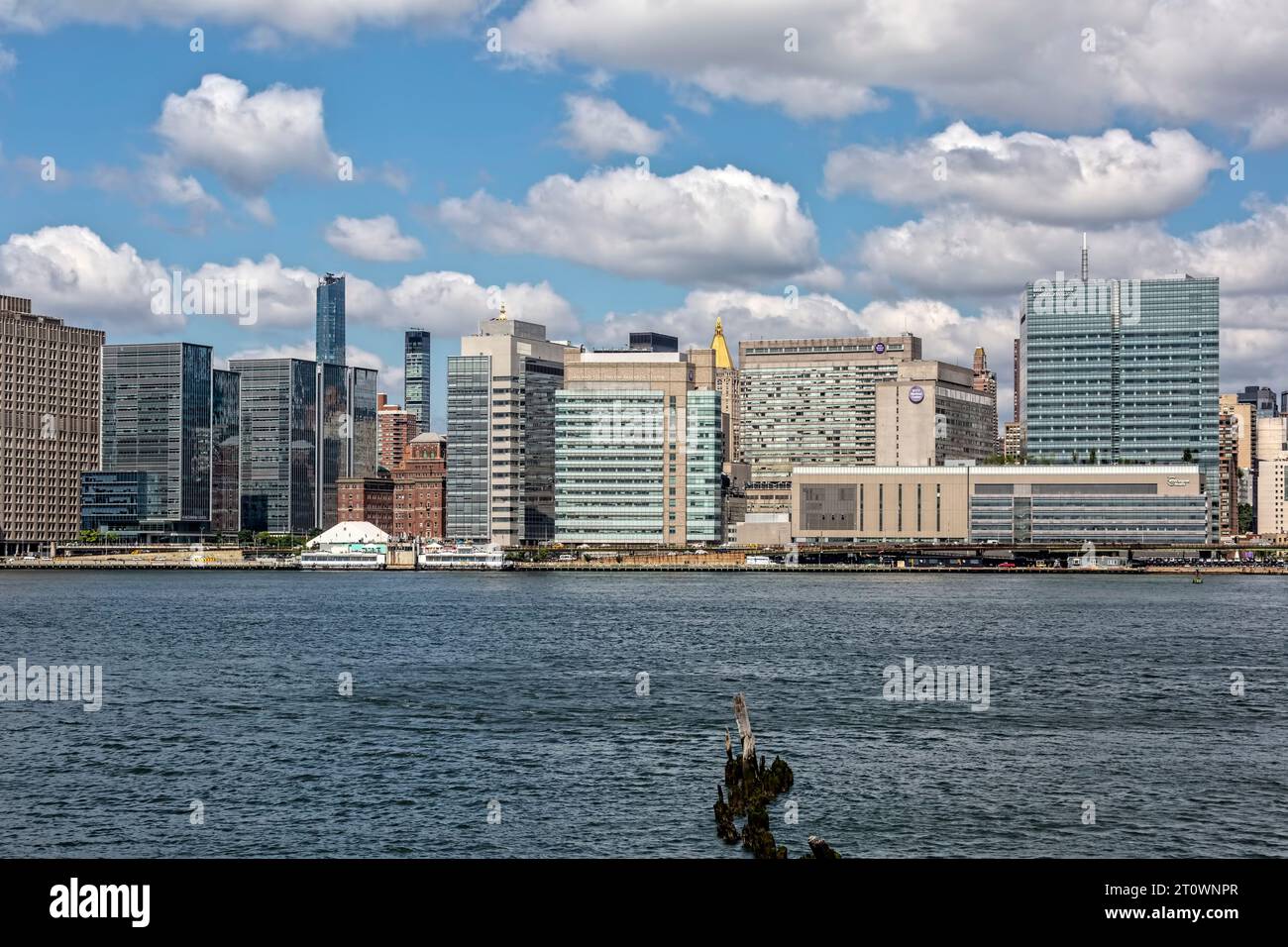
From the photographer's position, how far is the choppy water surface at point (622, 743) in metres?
35.0

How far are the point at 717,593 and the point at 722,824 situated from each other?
431ft

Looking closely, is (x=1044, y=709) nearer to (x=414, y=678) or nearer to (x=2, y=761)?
(x=414, y=678)

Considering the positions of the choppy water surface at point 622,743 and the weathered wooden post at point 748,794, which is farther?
the choppy water surface at point 622,743

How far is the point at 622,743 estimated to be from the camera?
157ft

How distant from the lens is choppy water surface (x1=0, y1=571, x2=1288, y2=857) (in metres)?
35.0

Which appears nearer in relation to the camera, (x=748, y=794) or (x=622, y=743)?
(x=748, y=794)

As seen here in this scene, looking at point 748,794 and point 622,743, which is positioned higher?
point 748,794

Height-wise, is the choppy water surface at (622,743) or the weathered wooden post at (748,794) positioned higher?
the weathered wooden post at (748,794)

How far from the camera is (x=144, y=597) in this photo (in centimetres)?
16175

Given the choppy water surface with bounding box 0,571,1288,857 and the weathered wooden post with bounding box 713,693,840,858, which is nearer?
the weathered wooden post with bounding box 713,693,840,858

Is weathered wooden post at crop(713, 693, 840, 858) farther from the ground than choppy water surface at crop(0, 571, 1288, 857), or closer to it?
farther from the ground
